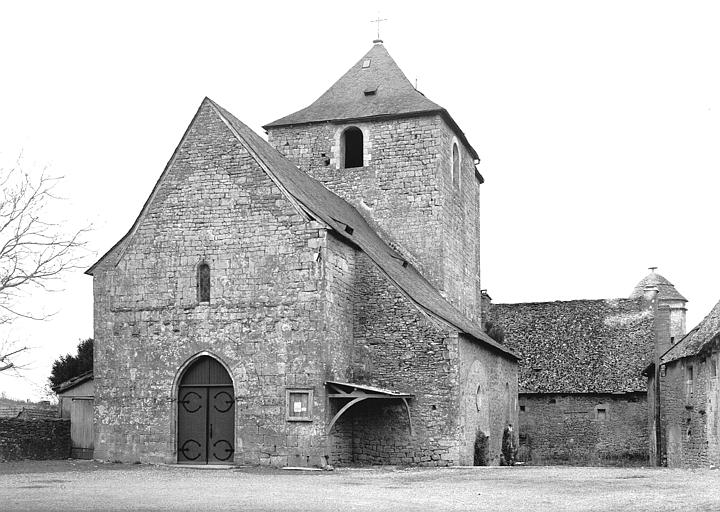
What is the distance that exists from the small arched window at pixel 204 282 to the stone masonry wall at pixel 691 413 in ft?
49.8

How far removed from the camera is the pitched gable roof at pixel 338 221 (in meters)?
25.3

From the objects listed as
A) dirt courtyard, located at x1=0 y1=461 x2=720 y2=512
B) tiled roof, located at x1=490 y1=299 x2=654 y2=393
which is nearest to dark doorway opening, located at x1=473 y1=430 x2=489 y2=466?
dirt courtyard, located at x1=0 y1=461 x2=720 y2=512

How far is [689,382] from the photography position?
108 feet

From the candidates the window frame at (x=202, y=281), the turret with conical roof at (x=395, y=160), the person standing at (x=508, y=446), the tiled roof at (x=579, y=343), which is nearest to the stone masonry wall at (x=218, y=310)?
the window frame at (x=202, y=281)

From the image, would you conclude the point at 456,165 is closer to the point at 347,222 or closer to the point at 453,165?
the point at 453,165

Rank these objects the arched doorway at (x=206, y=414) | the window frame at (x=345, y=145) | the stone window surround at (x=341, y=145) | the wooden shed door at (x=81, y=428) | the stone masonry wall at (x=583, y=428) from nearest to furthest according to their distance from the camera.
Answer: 1. the arched doorway at (x=206, y=414)
2. the wooden shed door at (x=81, y=428)
3. the stone window surround at (x=341, y=145)
4. the window frame at (x=345, y=145)
5. the stone masonry wall at (x=583, y=428)

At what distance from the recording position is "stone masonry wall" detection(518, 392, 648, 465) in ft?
146

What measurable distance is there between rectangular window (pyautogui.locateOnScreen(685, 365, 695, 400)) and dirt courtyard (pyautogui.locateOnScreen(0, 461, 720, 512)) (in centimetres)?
1204

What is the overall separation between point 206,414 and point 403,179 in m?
11.2

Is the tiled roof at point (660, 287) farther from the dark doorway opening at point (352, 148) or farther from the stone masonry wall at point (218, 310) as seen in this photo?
the stone masonry wall at point (218, 310)

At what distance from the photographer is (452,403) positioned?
25672mm

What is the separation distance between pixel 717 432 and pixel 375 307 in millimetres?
11525

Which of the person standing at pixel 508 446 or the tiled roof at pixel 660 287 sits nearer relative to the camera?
the person standing at pixel 508 446

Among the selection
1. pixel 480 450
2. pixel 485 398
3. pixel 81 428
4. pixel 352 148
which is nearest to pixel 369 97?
pixel 352 148
